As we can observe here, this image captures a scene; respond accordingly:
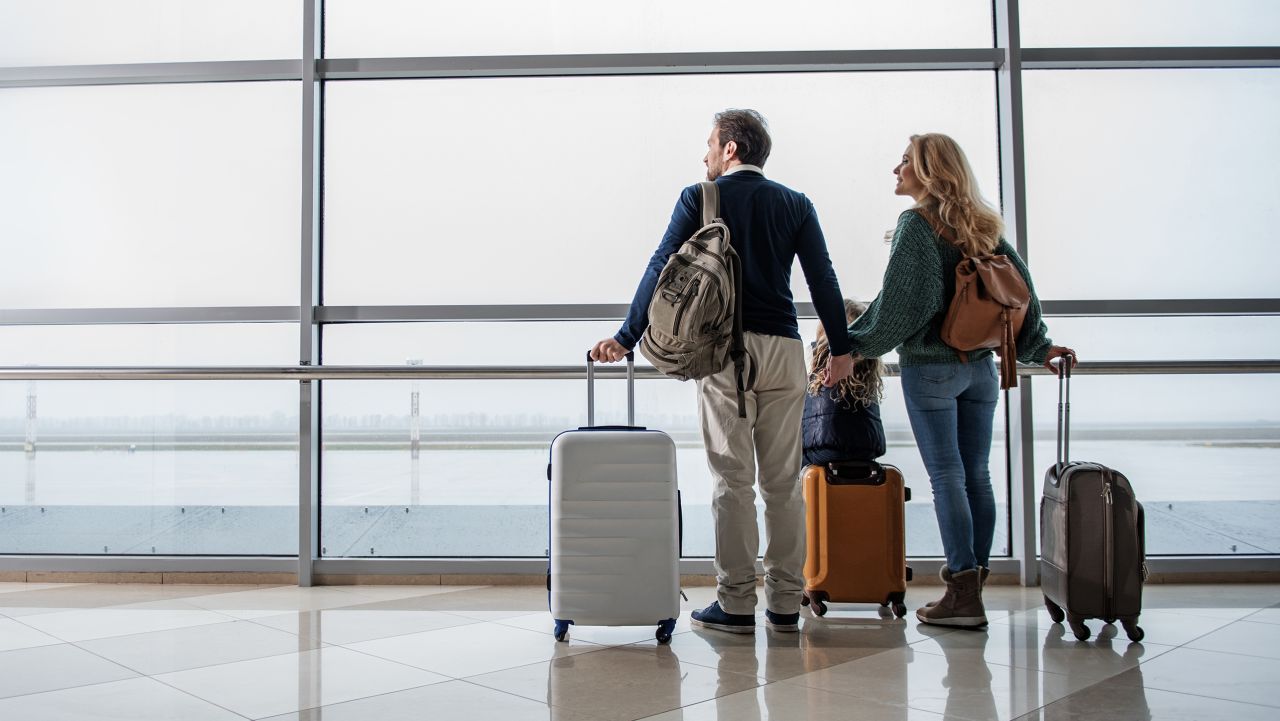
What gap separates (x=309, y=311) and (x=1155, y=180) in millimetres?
3444

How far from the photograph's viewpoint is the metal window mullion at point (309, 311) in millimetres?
3570

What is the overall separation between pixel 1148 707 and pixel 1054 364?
1252mm

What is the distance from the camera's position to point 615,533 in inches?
103

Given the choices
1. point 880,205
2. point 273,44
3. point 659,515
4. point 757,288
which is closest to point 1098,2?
point 880,205

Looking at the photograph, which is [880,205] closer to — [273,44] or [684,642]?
[684,642]

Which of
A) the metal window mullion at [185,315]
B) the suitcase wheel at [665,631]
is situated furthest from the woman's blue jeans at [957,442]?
the metal window mullion at [185,315]

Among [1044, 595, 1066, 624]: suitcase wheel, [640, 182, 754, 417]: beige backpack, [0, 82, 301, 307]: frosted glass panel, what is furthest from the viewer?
[0, 82, 301, 307]: frosted glass panel

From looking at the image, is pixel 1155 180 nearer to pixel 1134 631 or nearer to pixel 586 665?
pixel 1134 631

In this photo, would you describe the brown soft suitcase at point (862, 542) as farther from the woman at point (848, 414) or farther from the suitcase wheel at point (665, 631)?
the suitcase wheel at point (665, 631)

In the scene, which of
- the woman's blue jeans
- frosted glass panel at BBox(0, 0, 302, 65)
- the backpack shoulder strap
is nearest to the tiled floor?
the woman's blue jeans

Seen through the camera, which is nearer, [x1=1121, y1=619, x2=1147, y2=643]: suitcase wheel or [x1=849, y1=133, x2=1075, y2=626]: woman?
[x1=1121, y1=619, x2=1147, y2=643]: suitcase wheel

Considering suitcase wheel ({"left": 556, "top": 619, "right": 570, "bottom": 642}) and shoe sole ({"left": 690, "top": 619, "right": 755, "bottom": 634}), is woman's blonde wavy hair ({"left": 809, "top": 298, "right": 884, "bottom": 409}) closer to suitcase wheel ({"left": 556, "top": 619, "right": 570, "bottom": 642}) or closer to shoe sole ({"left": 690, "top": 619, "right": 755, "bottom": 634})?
shoe sole ({"left": 690, "top": 619, "right": 755, "bottom": 634})

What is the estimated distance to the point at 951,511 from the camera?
276 centimetres

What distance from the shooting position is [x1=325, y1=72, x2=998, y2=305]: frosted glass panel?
375 centimetres
